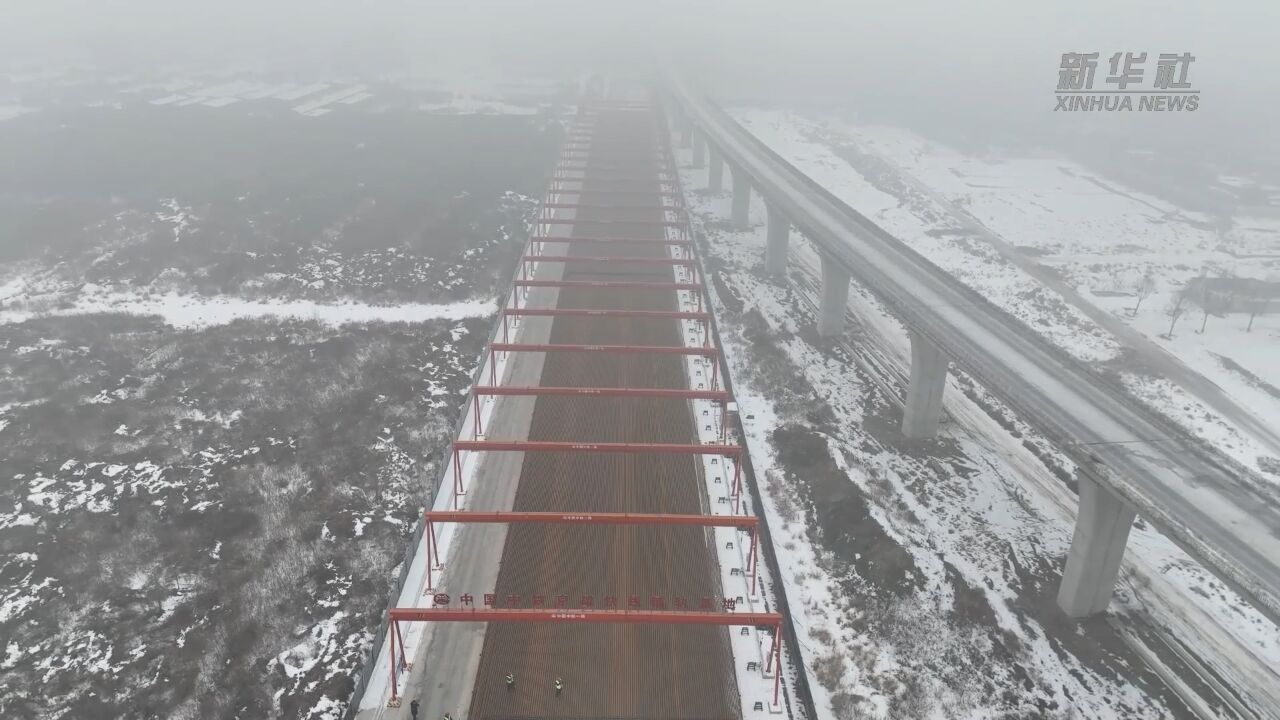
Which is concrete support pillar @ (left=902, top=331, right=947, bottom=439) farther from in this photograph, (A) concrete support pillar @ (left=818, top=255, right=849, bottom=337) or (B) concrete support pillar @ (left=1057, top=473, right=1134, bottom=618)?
(A) concrete support pillar @ (left=818, top=255, right=849, bottom=337)

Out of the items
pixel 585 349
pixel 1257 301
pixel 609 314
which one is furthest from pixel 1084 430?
pixel 1257 301

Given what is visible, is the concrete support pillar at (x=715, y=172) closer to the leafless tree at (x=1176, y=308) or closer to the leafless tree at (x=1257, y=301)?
the leafless tree at (x=1176, y=308)

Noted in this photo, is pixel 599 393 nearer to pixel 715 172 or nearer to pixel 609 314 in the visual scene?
pixel 609 314

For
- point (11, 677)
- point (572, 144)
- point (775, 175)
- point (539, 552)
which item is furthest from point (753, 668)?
point (572, 144)

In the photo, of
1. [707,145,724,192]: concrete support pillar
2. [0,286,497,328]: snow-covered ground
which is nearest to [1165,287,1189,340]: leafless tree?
[707,145,724,192]: concrete support pillar

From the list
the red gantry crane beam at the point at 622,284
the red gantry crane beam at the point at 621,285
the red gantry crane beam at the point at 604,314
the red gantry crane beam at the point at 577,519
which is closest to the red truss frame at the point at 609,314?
the red gantry crane beam at the point at 604,314

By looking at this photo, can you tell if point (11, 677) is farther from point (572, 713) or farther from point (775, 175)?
point (775, 175)
